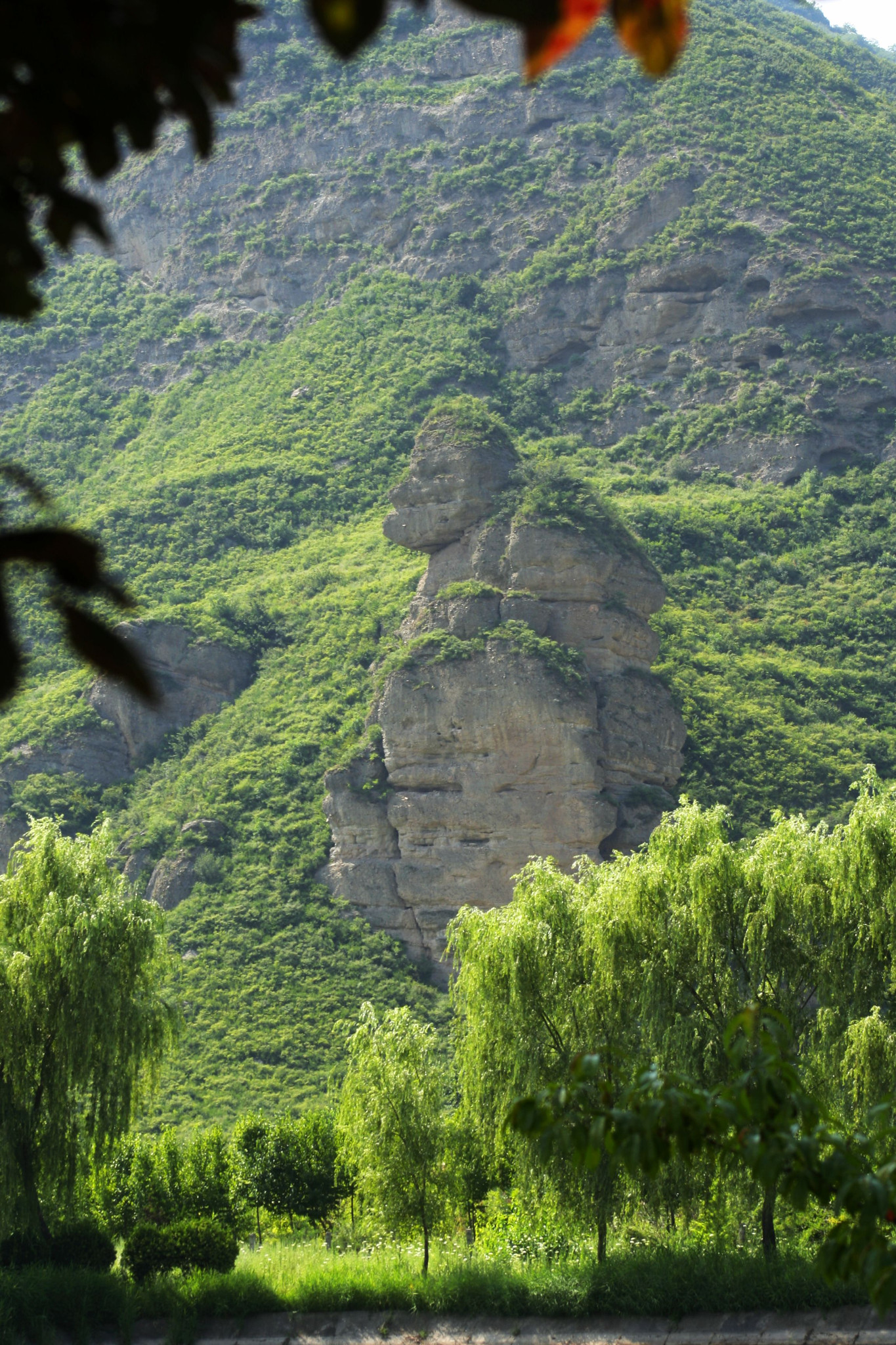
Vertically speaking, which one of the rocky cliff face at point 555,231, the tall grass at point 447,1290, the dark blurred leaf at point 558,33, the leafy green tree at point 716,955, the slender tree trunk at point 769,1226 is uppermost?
the rocky cliff face at point 555,231

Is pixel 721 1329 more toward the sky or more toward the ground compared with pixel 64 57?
more toward the ground

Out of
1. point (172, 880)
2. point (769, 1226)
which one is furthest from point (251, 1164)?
point (172, 880)

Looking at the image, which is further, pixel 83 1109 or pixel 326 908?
pixel 326 908

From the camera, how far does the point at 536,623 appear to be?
45938 mm

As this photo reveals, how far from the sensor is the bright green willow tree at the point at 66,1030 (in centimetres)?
1881

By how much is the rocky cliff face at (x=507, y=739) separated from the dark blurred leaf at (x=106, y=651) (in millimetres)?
40348

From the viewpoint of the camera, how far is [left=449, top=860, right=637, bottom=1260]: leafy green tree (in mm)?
18938

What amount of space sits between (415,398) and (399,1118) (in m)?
59.1

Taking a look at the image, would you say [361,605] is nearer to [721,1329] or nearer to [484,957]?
[484,957]

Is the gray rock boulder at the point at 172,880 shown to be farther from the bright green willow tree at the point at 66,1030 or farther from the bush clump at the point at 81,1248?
the bright green willow tree at the point at 66,1030

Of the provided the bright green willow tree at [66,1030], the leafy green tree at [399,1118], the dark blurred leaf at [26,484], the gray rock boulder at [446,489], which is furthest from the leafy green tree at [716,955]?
the gray rock boulder at [446,489]

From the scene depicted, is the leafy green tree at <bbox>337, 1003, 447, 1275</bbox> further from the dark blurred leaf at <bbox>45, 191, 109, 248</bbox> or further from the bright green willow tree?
the dark blurred leaf at <bbox>45, 191, 109, 248</bbox>

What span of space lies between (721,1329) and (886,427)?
5801cm

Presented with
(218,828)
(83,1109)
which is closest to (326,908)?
(218,828)
